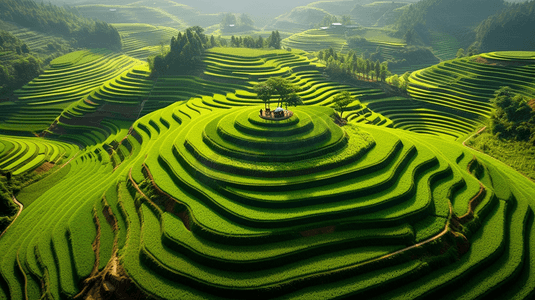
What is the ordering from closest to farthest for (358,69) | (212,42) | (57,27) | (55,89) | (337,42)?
(358,69) → (55,89) → (212,42) → (57,27) → (337,42)

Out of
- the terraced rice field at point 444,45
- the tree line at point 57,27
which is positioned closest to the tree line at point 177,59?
the tree line at point 57,27

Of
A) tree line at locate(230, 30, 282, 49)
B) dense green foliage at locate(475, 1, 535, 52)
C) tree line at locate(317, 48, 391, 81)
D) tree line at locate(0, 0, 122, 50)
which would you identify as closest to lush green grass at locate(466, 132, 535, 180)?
tree line at locate(317, 48, 391, 81)

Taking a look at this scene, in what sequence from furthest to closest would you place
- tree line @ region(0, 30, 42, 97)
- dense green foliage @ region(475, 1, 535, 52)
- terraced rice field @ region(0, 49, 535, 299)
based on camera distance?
dense green foliage @ region(475, 1, 535, 52)
tree line @ region(0, 30, 42, 97)
terraced rice field @ region(0, 49, 535, 299)

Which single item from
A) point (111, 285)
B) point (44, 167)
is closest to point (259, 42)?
point (44, 167)

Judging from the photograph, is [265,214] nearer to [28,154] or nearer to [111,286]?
[111,286]

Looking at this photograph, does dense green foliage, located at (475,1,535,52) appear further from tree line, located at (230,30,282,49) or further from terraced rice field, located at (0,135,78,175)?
terraced rice field, located at (0,135,78,175)
